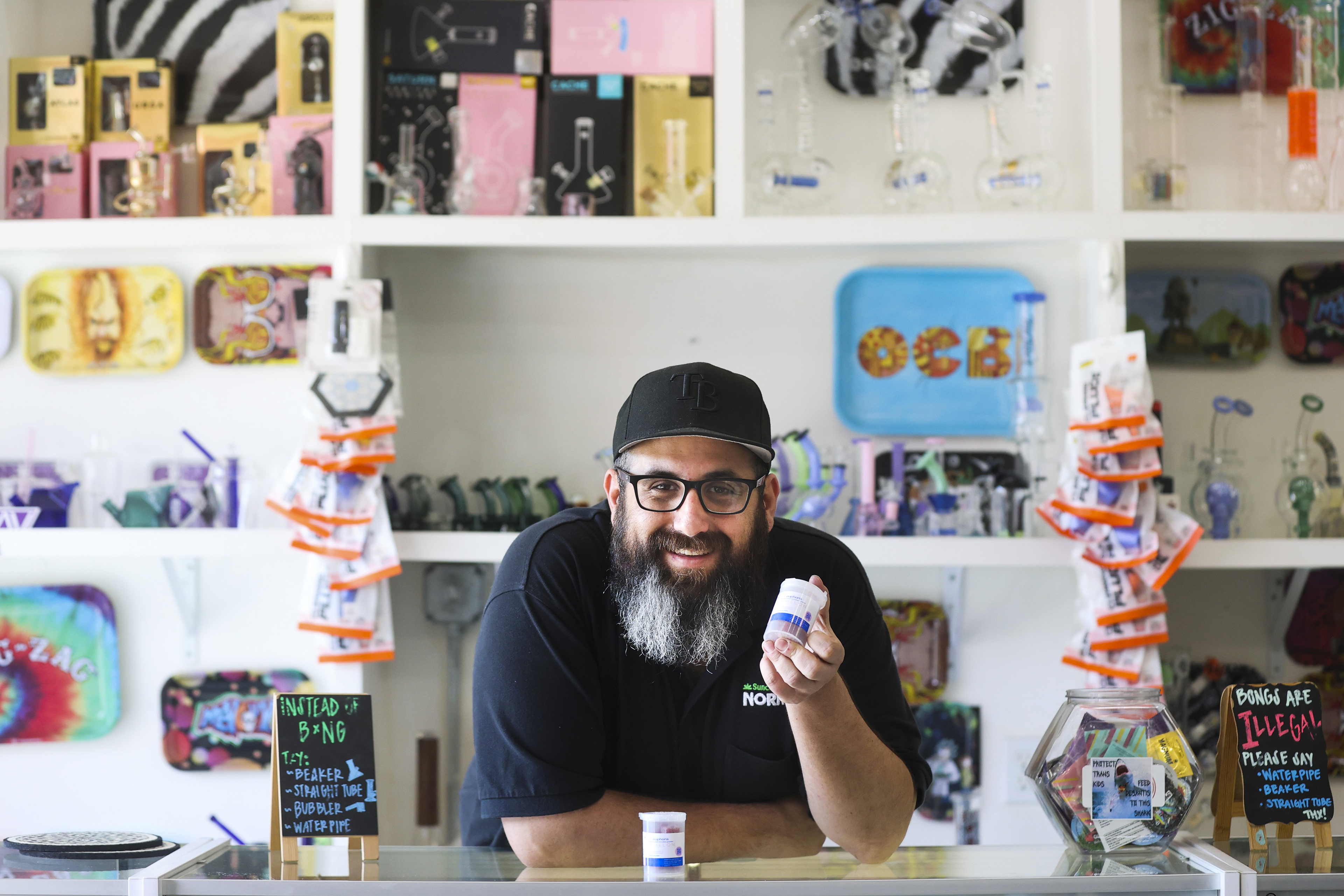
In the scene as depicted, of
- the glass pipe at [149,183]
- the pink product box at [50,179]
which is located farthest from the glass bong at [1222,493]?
the pink product box at [50,179]

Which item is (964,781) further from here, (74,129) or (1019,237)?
(74,129)

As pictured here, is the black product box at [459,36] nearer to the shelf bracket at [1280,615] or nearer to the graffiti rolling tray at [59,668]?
the graffiti rolling tray at [59,668]

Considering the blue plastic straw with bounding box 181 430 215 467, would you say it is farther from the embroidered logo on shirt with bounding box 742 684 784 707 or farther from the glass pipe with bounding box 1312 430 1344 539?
the glass pipe with bounding box 1312 430 1344 539

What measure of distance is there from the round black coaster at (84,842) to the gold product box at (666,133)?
5.39 feet

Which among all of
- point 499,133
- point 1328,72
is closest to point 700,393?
point 499,133

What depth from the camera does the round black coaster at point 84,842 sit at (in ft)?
4.47

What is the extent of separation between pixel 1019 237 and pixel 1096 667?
92 cm

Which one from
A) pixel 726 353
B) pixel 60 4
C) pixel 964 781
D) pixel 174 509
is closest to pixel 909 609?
pixel 964 781

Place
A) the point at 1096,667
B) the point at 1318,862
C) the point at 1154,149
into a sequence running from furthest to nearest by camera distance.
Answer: the point at 1154,149 → the point at 1096,667 → the point at 1318,862

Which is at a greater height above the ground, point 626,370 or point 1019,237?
point 1019,237

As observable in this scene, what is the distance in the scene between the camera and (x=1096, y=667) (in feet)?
7.79

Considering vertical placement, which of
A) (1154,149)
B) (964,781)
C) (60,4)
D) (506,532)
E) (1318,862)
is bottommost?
(964,781)

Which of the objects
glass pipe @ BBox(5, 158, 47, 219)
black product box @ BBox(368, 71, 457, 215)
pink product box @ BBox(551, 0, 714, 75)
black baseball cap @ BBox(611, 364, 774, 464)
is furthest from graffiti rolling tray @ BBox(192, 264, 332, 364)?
black baseball cap @ BBox(611, 364, 774, 464)

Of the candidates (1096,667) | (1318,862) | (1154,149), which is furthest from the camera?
(1154,149)
